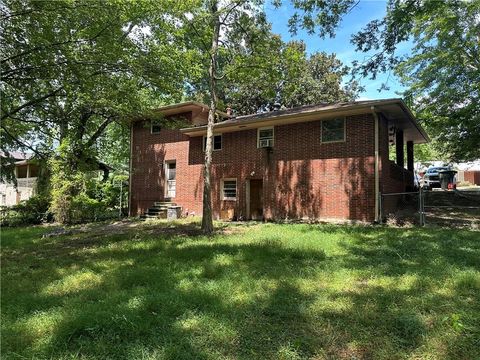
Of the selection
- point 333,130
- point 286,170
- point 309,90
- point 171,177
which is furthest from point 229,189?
point 309,90

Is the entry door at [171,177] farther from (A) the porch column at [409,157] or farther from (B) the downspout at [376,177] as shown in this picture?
(A) the porch column at [409,157]

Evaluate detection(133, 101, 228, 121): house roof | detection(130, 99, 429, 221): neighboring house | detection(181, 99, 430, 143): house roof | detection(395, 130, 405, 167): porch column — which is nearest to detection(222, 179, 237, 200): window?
detection(130, 99, 429, 221): neighboring house

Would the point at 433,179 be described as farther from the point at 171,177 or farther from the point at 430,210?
the point at 171,177

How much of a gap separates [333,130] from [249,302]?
10450 millimetres

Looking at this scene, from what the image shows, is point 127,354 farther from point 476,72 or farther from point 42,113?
point 476,72

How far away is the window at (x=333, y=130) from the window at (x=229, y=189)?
16.4ft

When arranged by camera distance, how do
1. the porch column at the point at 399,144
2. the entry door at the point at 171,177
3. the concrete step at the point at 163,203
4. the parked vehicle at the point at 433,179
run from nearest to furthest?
the porch column at the point at 399,144 < the concrete step at the point at 163,203 < the entry door at the point at 171,177 < the parked vehicle at the point at 433,179

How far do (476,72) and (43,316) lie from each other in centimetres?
2070

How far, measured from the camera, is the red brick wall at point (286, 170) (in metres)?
12.7

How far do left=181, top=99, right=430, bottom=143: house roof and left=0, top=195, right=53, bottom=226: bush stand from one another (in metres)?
8.47

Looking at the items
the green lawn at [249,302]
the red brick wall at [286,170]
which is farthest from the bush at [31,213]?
the green lawn at [249,302]

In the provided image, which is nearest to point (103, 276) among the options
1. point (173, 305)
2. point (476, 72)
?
point (173, 305)

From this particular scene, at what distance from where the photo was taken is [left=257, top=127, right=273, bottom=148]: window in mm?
15211

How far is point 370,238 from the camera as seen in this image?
9.09 metres
